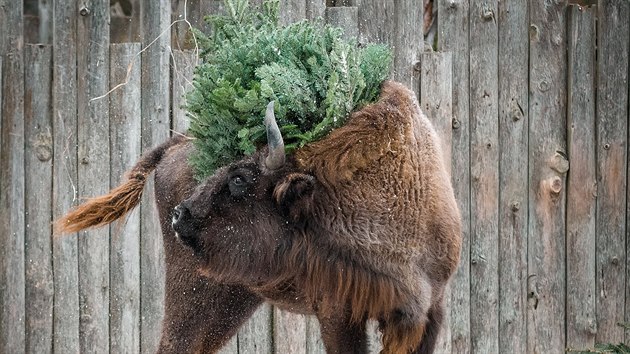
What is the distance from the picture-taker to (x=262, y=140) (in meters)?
4.03

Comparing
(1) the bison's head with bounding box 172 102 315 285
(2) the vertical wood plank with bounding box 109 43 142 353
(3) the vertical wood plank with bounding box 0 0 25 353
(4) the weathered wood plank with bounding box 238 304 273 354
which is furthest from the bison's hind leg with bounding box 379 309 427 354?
(3) the vertical wood plank with bounding box 0 0 25 353

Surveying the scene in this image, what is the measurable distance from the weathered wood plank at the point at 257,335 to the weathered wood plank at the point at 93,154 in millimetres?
729

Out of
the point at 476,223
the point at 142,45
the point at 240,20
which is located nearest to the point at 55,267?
the point at 142,45

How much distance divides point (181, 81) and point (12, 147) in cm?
94

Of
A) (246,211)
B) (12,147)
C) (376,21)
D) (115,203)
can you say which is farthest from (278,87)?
(12,147)

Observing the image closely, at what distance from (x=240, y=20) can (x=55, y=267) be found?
6.28 feet

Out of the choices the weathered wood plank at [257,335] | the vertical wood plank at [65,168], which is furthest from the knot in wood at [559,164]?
the vertical wood plank at [65,168]

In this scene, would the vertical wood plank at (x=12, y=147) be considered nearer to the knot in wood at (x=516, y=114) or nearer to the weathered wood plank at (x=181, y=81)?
the weathered wood plank at (x=181, y=81)

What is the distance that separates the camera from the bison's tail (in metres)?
4.75

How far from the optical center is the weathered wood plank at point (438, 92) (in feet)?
18.7

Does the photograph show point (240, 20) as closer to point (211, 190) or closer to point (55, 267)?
point (211, 190)

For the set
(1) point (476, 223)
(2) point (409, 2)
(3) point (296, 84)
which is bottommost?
(1) point (476, 223)

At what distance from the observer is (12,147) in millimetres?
5500

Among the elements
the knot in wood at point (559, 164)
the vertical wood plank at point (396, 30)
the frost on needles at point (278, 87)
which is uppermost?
the vertical wood plank at point (396, 30)
